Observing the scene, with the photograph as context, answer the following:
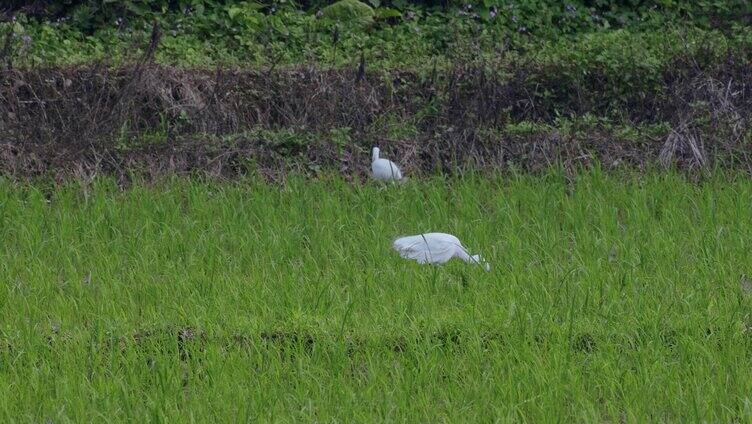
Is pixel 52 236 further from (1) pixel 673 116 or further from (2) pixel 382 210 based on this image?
(1) pixel 673 116

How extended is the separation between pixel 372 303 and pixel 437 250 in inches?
21.5

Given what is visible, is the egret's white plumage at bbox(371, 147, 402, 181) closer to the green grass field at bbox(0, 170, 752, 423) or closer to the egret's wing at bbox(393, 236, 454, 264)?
the green grass field at bbox(0, 170, 752, 423)

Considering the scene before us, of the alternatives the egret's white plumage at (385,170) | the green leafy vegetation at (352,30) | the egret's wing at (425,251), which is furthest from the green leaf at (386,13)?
the egret's wing at (425,251)

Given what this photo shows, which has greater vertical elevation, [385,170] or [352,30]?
[385,170]

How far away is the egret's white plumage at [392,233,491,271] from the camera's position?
484 cm

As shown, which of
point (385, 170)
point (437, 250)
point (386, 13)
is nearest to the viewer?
point (437, 250)

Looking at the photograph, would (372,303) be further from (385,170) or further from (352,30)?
(352,30)

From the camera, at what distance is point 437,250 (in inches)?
191

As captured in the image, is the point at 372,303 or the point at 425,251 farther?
the point at 425,251

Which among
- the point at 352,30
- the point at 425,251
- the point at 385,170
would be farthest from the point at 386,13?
the point at 425,251

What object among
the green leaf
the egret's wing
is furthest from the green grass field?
the green leaf

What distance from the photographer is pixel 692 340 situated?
3.97 meters

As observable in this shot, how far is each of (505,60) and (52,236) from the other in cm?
349

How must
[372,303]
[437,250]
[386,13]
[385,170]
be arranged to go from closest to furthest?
[372,303] → [437,250] → [385,170] → [386,13]
